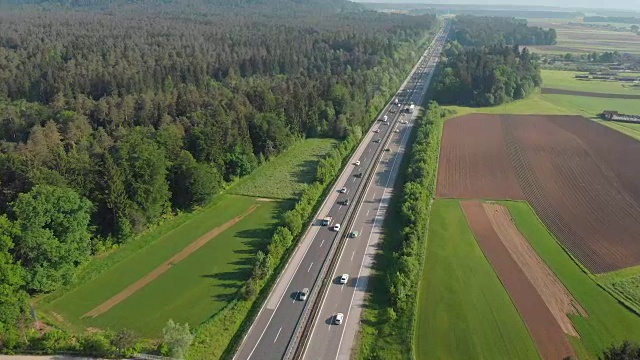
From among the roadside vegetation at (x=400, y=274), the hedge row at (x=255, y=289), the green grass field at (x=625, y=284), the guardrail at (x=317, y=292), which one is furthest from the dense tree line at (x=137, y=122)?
the green grass field at (x=625, y=284)

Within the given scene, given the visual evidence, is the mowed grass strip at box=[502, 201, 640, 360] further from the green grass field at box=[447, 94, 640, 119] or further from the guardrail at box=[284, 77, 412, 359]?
the green grass field at box=[447, 94, 640, 119]

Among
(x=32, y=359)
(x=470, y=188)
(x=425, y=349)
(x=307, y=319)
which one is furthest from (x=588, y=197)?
(x=32, y=359)

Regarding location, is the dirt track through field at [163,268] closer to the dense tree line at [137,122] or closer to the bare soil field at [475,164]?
the dense tree line at [137,122]

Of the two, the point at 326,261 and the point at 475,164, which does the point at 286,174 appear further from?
the point at 475,164

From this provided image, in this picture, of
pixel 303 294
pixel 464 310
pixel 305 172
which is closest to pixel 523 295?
pixel 464 310

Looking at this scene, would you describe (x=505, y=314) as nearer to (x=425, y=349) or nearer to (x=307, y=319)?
(x=425, y=349)

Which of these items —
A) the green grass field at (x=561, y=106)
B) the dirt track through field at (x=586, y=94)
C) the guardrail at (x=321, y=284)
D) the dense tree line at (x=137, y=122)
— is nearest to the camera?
the guardrail at (x=321, y=284)
